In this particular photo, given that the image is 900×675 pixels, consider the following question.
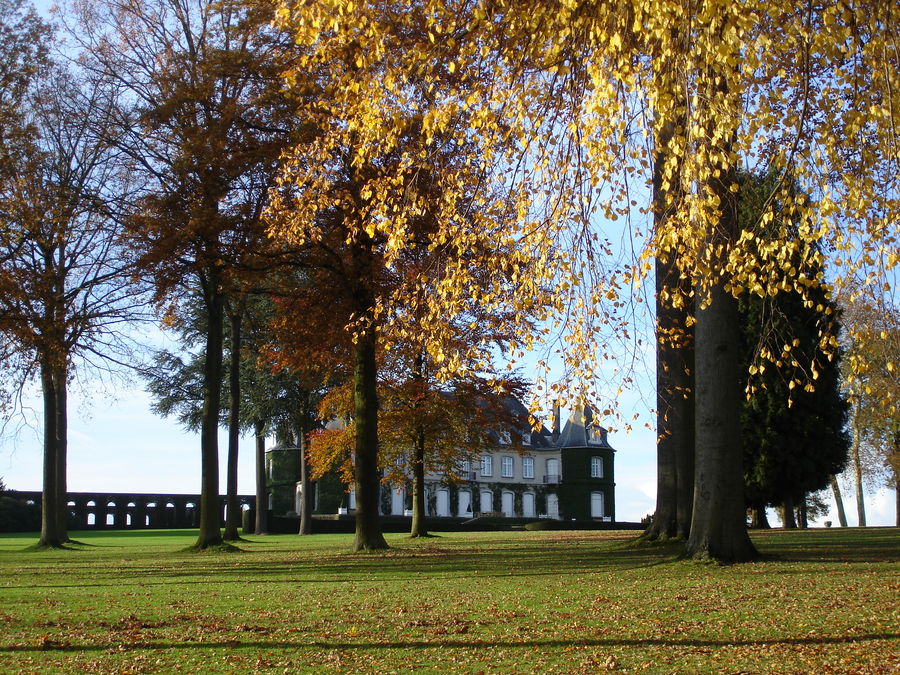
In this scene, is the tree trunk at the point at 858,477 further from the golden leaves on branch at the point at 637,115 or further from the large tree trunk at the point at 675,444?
the golden leaves on branch at the point at 637,115

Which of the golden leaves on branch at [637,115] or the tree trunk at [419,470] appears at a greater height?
the golden leaves on branch at [637,115]

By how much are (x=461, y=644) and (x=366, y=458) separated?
11837 millimetres

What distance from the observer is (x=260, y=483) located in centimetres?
3819

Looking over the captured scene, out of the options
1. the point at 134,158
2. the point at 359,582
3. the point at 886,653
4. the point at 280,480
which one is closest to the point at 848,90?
the point at 886,653

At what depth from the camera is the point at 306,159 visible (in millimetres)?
14891

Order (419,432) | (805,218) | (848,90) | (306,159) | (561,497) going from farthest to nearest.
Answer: (561,497), (419,432), (306,159), (848,90), (805,218)

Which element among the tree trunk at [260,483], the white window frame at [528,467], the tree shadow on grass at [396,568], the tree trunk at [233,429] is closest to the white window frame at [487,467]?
the white window frame at [528,467]

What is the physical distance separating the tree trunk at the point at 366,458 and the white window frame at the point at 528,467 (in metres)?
42.8

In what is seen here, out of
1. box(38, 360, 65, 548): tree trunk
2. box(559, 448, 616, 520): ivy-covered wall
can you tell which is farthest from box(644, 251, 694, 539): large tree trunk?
box(559, 448, 616, 520): ivy-covered wall

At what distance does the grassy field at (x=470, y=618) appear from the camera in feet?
23.6

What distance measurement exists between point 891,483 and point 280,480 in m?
33.7

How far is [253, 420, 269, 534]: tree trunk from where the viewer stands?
38312 millimetres

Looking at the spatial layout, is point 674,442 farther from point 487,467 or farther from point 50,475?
point 487,467

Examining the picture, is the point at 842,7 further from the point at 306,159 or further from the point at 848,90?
the point at 306,159
